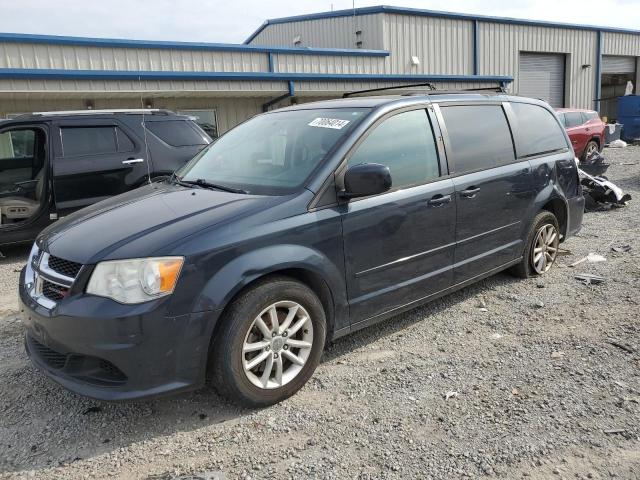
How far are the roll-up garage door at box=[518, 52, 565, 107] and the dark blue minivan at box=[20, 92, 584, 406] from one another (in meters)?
21.7

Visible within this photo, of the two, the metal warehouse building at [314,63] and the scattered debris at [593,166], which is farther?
the metal warehouse building at [314,63]

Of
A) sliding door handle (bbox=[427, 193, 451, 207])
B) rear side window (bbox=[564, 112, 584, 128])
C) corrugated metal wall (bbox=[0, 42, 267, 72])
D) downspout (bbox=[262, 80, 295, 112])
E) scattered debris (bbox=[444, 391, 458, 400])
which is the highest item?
corrugated metal wall (bbox=[0, 42, 267, 72])

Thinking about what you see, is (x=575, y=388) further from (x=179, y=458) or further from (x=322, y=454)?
(x=179, y=458)

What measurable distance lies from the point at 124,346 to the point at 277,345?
34.0 inches

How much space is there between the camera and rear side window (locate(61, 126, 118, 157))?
A: 6992 millimetres

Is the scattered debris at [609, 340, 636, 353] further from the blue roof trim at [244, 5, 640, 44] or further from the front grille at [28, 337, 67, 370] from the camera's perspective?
the blue roof trim at [244, 5, 640, 44]

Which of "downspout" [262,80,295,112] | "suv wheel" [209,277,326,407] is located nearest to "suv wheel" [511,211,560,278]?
"suv wheel" [209,277,326,407]

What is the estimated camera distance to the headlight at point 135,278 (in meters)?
2.71

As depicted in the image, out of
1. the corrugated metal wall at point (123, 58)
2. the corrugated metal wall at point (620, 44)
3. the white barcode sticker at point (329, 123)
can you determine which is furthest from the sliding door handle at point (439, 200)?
the corrugated metal wall at point (620, 44)

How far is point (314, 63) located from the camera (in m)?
16.3

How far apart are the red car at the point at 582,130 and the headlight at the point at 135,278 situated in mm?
15603

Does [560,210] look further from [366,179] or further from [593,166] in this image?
[593,166]

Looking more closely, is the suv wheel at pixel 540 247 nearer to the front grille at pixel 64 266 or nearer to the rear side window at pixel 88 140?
the front grille at pixel 64 266

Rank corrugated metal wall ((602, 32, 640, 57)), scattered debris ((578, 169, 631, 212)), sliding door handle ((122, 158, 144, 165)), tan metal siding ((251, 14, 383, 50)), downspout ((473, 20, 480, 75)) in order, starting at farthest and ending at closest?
corrugated metal wall ((602, 32, 640, 57)) → downspout ((473, 20, 480, 75)) → tan metal siding ((251, 14, 383, 50)) → scattered debris ((578, 169, 631, 212)) → sliding door handle ((122, 158, 144, 165))
